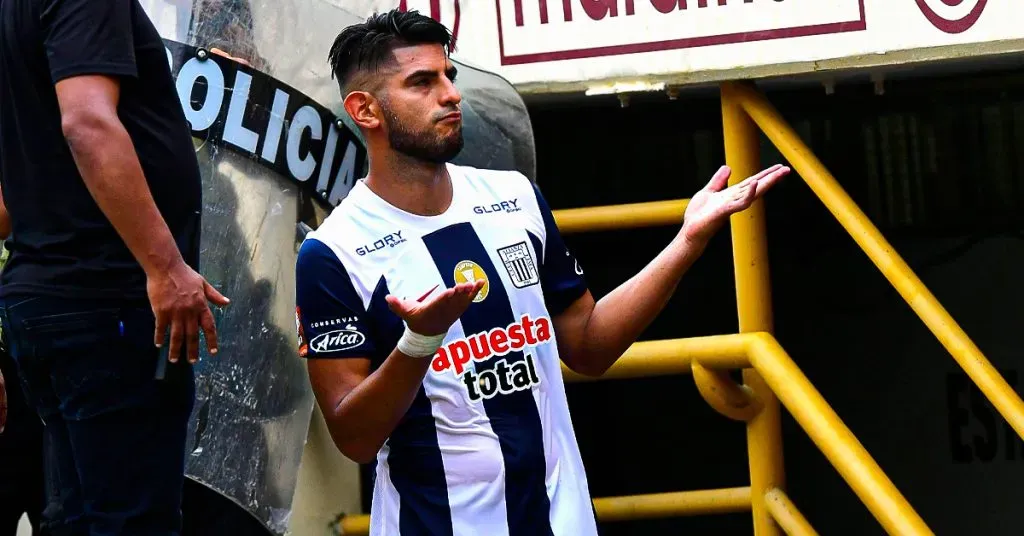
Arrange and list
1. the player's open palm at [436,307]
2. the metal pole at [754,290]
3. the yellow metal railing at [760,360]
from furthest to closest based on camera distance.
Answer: the metal pole at [754,290], the yellow metal railing at [760,360], the player's open palm at [436,307]

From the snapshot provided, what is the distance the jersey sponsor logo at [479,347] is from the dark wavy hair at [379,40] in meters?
0.57

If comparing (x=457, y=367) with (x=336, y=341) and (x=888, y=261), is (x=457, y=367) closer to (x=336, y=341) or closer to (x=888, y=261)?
(x=336, y=341)

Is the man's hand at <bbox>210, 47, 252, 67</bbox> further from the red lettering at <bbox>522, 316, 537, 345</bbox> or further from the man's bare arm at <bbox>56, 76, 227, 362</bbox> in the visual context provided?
the red lettering at <bbox>522, 316, 537, 345</bbox>

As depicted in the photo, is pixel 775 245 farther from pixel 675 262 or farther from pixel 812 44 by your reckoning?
pixel 675 262

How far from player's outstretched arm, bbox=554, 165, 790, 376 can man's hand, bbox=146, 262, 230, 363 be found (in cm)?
73

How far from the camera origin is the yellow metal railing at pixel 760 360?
3.96 meters

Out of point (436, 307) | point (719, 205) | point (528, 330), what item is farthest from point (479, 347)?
point (719, 205)

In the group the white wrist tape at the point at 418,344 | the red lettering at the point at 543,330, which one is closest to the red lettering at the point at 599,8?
the red lettering at the point at 543,330

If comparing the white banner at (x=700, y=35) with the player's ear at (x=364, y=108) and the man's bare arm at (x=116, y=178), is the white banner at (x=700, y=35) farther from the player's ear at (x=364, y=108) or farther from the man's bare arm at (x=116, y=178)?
the man's bare arm at (x=116, y=178)

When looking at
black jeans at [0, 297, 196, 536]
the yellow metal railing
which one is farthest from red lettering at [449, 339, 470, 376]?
the yellow metal railing

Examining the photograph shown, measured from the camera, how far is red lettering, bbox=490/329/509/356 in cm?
294

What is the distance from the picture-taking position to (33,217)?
3.19m

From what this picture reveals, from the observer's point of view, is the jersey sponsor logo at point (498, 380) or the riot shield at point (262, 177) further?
the riot shield at point (262, 177)

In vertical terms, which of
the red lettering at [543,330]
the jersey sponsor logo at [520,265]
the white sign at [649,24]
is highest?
the white sign at [649,24]
